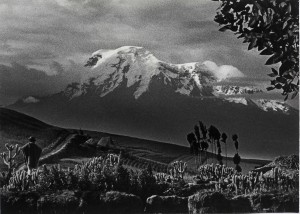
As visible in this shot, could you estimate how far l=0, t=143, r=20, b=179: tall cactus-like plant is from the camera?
577 cm

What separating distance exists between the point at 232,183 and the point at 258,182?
0.96ft

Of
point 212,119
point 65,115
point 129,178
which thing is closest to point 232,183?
point 212,119

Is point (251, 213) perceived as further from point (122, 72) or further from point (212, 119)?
point (122, 72)

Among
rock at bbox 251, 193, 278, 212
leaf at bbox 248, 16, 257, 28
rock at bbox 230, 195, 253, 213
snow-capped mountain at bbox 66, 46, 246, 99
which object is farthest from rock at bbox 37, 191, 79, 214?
leaf at bbox 248, 16, 257, 28

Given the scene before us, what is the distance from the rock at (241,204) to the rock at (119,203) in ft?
3.24

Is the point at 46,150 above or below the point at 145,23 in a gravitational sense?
below

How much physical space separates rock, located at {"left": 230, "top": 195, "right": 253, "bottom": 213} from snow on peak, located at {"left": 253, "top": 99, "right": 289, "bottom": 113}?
0.99m

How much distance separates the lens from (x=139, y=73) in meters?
6.30

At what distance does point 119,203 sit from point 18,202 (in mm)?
989

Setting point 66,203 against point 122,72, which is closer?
point 66,203

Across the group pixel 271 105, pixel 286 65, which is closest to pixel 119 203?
pixel 271 105

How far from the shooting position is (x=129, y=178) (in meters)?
6.01

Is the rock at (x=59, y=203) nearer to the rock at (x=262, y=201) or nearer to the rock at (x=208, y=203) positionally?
the rock at (x=208, y=203)

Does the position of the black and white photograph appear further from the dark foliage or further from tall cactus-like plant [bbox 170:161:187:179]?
the dark foliage
